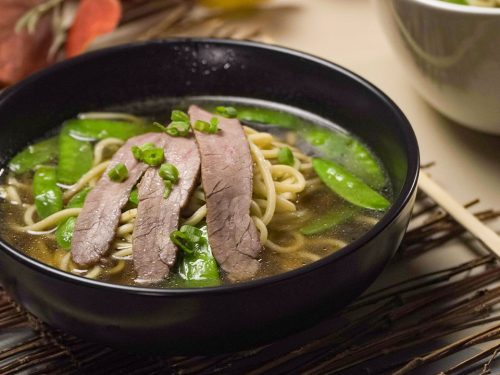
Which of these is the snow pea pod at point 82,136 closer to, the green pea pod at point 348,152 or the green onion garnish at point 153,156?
the green onion garnish at point 153,156

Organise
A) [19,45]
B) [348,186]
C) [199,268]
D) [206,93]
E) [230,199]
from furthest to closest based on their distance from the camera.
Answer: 1. [19,45]
2. [206,93]
3. [348,186]
4. [230,199]
5. [199,268]

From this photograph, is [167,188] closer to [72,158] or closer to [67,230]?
[67,230]

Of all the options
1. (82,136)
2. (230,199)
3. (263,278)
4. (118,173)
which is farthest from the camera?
(82,136)

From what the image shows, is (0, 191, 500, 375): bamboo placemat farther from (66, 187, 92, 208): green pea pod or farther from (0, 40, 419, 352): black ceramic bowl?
(66, 187, 92, 208): green pea pod

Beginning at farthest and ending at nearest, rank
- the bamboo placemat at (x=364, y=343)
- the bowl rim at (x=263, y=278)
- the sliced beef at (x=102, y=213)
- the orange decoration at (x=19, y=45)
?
the orange decoration at (x=19, y=45) → the sliced beef at (x=102, y=213) → the bamboo placemat at (x=364, y=343) → the bowl rim at (x=263, y=278)

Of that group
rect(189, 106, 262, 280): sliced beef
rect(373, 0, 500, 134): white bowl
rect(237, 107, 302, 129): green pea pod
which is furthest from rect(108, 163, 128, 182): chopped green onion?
rect(373, 0, 500, 134): white bowl

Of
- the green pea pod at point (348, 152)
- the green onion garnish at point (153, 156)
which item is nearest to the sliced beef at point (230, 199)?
the green onion garnish at point (153, 156)

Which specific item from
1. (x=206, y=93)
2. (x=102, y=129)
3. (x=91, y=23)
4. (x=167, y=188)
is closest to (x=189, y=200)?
(x=167, y=188)
